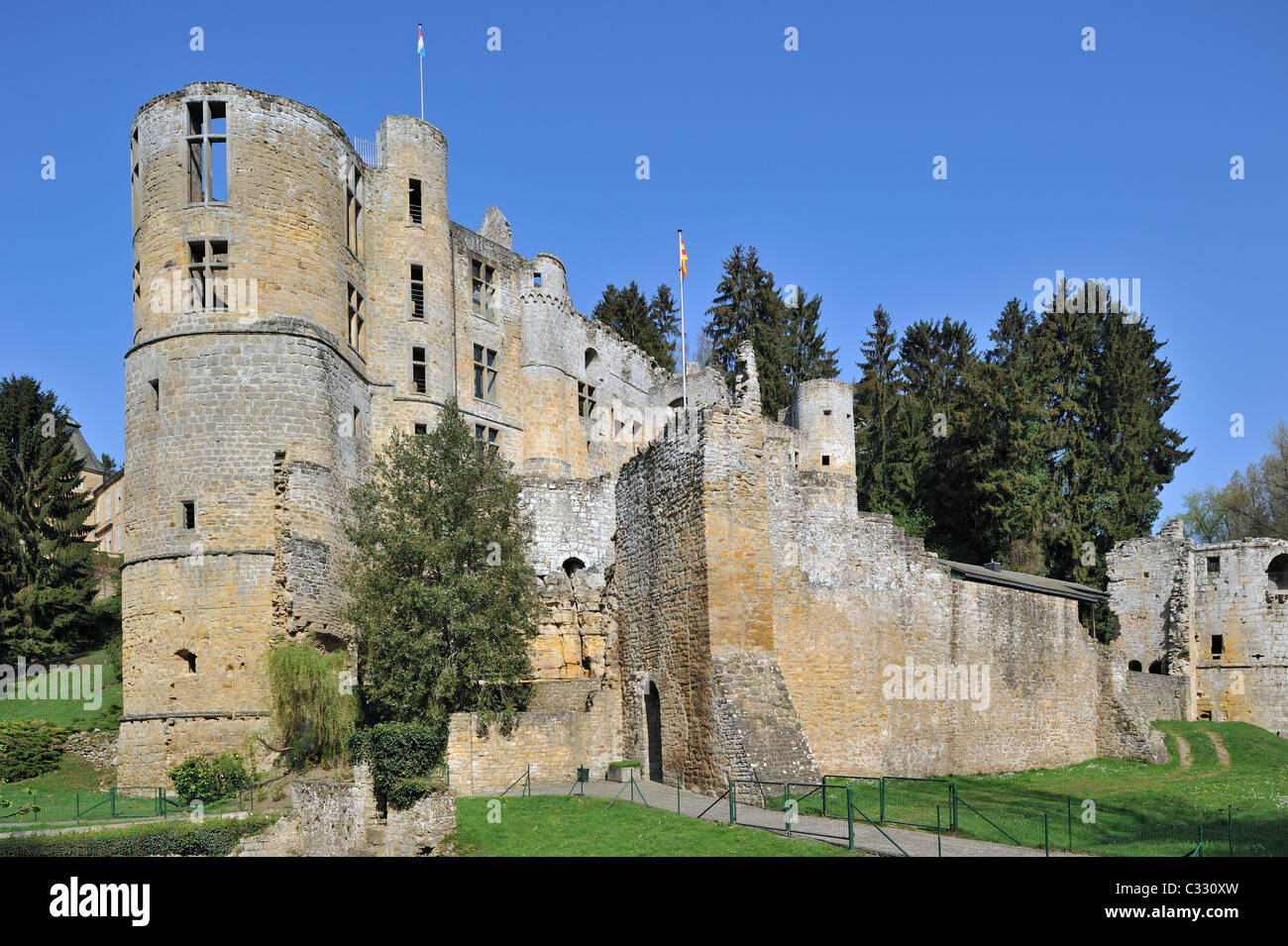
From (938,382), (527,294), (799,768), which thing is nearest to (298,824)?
(799,768)

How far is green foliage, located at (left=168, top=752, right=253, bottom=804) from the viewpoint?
90.2ft

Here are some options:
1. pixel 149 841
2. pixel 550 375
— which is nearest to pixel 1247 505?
pixel 550 375

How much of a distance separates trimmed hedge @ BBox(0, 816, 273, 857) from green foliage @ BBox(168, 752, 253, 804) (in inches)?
239

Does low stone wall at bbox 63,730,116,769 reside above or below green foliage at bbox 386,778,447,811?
below

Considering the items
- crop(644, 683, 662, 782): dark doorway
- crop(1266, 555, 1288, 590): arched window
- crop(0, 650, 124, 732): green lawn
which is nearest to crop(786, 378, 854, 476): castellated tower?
crop(1266, 555, 1288, 590): arched window

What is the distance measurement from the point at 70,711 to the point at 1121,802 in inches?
1184

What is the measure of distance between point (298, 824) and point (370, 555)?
25.1 feet

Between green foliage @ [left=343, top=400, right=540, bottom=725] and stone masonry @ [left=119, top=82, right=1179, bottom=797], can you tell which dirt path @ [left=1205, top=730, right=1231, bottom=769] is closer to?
stone masonry @ [left=119, top=82, right=1179, bottom=797]

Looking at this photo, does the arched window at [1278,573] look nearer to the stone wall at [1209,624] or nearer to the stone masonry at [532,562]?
the stone wall at [1209,624]

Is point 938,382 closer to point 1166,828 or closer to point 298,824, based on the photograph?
point 1166,828

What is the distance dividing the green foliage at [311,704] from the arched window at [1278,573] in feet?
123

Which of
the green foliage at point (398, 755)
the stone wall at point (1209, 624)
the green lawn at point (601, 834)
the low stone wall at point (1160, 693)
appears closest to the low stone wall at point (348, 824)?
the green foliage at point (398, 755)

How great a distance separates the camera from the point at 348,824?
2091 centimetres

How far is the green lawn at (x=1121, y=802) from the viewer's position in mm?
17734
